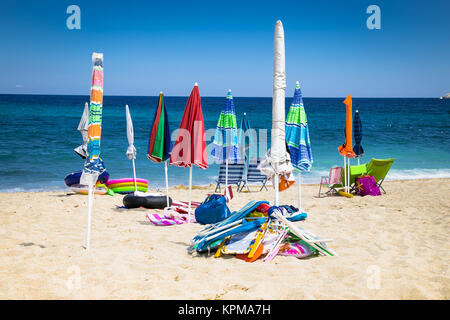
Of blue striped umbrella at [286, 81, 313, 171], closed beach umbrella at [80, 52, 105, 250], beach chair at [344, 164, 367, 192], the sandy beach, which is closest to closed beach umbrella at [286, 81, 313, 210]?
blue striped umbrella at [286, 81, 313, 171]

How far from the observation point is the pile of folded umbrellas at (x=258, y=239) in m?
4.76

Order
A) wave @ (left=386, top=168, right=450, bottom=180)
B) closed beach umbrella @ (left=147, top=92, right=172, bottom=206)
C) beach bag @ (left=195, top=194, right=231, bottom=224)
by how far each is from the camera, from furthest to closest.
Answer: wave @ (left=386, top=168, right=450, bottom=180) < closed beach umbrella @ (left=147, top=92, right=172, bottom=206) < beach bag @ (left=195, top=194, right=231, bottom=224)

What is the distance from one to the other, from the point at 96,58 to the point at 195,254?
9.50 ft

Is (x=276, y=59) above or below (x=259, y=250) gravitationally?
above

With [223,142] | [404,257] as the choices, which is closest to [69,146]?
[223,142]

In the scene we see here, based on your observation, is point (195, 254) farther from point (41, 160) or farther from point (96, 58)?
point (41, 160)

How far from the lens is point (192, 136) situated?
250 inches

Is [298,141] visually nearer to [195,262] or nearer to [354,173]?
[195,262]

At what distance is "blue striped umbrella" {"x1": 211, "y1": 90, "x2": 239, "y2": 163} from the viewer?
8.47 meters

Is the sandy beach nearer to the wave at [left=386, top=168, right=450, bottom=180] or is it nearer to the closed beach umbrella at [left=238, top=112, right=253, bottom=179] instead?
the closed beach umbrella at [left=238, top=112, right=253, bottom=179]

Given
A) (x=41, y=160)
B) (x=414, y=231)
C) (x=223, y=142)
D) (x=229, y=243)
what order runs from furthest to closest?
1. (x=41, y=160)
2. (x=223, y=142)
3. (x=414, y=231)
4. (x=229, y=243)

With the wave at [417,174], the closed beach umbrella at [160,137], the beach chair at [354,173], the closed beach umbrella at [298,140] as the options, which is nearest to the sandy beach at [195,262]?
the closed beach umbrella at [298,140]
